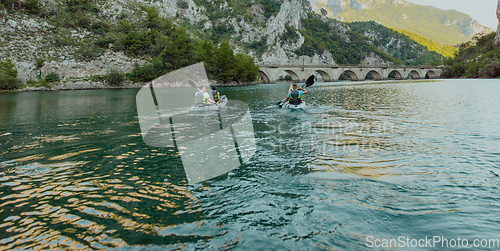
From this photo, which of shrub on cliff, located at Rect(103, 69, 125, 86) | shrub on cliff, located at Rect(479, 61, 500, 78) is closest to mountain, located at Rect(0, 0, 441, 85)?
shrub on cliff, located at Rect(103, 69, 125, 86)

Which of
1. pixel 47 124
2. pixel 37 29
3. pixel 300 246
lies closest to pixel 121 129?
pixel 47 124

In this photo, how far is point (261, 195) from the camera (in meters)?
6.06

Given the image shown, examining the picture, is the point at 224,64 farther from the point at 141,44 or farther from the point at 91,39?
the point at 91,39

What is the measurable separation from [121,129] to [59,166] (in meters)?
6.15

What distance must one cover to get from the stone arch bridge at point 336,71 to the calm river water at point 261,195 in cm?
8973

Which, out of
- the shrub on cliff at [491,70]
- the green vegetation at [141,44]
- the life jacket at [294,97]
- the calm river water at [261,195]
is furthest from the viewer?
the shrub on cliff at [491,70]

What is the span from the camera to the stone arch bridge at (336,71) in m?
98.5

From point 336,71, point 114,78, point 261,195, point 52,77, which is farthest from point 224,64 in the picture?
point 261,195

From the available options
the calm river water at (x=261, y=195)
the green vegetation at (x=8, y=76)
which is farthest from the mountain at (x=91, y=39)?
the calm river water at (x=261, y=195)

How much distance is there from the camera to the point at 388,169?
24.8 feet

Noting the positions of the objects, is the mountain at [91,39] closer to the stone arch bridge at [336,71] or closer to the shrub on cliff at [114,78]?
the shrub on cliff at [114,78]

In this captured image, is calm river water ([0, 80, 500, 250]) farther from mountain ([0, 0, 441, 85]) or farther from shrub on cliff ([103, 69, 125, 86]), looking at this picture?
mountain ([0, 0, 441, 85])

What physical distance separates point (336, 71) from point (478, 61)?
50652mm

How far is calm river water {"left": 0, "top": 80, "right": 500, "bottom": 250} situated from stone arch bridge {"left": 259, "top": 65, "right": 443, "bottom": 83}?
294 ft
